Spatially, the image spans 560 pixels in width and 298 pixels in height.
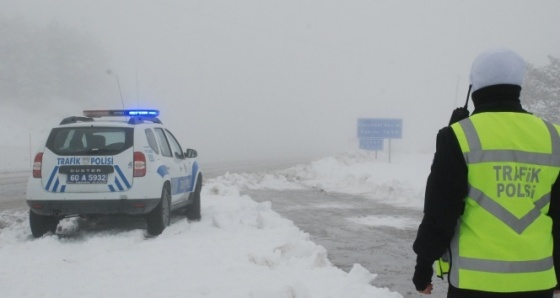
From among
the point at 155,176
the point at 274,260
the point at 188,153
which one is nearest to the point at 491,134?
the point at 274,260

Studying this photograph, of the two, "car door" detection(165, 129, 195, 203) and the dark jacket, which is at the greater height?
the dark jacket

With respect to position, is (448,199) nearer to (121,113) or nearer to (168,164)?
(168,164)

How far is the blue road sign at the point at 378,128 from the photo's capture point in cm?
3297

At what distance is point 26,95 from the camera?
60.0 m

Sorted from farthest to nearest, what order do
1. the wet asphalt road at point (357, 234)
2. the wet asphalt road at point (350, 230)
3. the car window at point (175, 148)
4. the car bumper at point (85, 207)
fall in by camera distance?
the car window at point (175, 148), the car bumper at point (85, 207), the wet asphalt road at point (350, 230), the wet asphalt road at point (357, 234)

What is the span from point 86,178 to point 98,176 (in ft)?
0.55

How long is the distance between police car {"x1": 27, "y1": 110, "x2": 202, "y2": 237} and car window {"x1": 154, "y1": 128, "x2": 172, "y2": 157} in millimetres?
613

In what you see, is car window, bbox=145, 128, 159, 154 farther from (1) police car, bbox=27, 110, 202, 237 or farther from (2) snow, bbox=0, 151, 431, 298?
(2) snow, bbox=0, 151, 431, 298

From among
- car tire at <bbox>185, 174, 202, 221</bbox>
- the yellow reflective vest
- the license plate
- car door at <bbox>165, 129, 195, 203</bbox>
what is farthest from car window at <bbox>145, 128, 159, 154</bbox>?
Answer: the yellow reflective vest

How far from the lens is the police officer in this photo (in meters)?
2.57

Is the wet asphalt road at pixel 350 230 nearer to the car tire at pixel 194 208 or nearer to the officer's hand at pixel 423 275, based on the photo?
the car tire at pixel 194 208

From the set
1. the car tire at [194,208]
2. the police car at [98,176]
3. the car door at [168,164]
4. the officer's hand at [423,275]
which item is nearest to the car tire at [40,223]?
the police car at [98,176]

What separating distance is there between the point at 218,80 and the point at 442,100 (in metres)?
97.5

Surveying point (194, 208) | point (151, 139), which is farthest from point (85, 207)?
point (194, 208)
